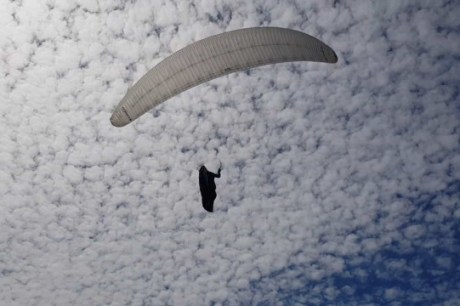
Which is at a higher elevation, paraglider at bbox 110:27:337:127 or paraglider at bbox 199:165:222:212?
paraglider at bbox 110:27:337:127

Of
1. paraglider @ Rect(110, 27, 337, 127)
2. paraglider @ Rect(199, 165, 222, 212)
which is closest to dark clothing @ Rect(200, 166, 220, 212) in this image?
paraglider @ Rect(199, 165, 222, 212)

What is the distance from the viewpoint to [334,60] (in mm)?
13188

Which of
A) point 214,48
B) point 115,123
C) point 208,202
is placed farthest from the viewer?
point 208,202

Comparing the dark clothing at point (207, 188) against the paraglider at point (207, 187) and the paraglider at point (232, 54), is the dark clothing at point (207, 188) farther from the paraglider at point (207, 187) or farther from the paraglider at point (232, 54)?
the paraglider at point (232, 54)

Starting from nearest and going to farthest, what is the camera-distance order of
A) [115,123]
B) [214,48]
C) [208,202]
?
[214,48] < [115,123] < [208,202]

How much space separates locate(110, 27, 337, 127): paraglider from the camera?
12625 mm

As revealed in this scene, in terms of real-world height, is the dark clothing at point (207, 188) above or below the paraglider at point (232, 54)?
below

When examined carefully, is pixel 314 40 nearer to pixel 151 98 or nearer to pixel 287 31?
pixel 287 31

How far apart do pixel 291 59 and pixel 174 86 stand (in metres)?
3.58

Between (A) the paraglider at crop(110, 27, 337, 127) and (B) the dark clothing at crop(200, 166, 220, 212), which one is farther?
(B) the dark clothing at crop(200, 166, 220, 212)

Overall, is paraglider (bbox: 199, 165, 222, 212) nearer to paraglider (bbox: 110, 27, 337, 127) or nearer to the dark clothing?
the dark clothing

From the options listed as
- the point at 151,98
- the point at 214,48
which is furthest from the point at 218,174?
the point at 214,48

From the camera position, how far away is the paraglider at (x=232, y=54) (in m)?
12.6

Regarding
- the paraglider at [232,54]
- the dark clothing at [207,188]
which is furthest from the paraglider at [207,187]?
the paraglider at [232,54]
